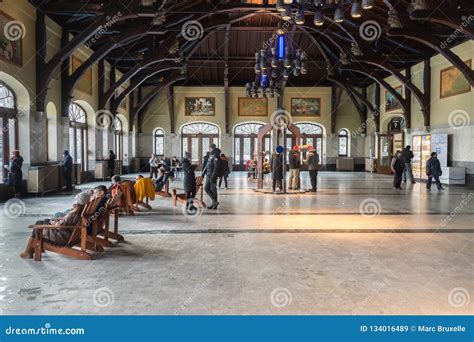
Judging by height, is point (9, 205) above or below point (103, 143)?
below

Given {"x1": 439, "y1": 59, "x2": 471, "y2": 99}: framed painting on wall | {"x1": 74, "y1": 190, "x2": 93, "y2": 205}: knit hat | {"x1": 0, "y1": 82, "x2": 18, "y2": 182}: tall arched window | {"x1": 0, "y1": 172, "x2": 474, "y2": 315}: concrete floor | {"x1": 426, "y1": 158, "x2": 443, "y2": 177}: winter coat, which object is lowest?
{"x1": 0, "y1": 172, "x2": 474, "y2": 315}: concrete floor

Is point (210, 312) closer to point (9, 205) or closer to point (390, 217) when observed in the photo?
point (390, 217)

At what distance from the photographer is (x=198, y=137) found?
27.0 metres

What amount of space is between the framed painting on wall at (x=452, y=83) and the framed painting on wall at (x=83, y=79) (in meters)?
14.1

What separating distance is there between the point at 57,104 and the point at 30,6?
3.15m

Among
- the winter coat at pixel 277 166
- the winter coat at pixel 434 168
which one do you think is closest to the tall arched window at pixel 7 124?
the winter coat at pixel 277 166

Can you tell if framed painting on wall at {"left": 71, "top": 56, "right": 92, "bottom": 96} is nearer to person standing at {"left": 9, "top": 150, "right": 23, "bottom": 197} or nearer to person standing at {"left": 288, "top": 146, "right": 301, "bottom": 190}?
person standing at {"left": 9, "top": 150, "right": 23, "bottom": 197}

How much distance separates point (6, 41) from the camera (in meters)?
10.8

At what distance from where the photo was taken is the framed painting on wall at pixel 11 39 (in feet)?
34.9

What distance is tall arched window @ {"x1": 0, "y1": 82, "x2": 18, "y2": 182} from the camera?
11352 mm

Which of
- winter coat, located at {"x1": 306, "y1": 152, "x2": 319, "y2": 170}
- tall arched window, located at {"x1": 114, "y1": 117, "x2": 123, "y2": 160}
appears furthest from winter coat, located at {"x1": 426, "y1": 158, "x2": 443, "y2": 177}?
tall arched window, located at {"x1": 114, "y1": 117, "x2": 123, "y2": 160}

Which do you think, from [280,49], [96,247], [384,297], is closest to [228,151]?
[280,49]

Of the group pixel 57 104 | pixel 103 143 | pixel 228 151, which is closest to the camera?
pixel 57 104

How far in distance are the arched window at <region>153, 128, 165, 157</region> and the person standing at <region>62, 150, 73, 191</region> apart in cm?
1325
